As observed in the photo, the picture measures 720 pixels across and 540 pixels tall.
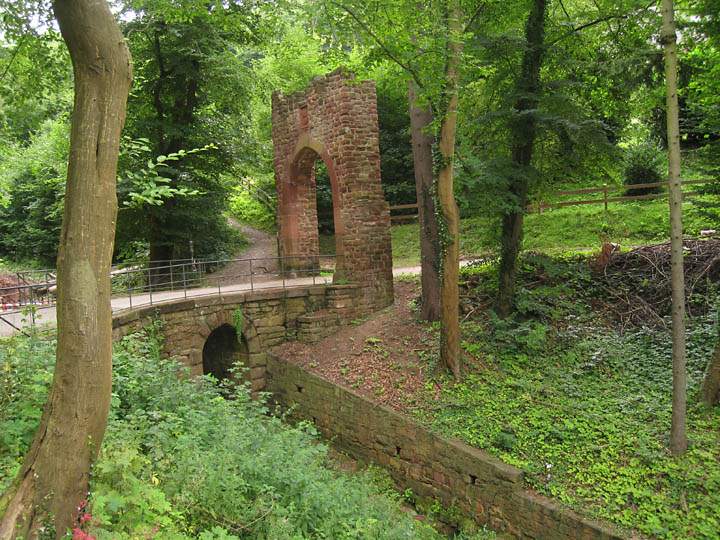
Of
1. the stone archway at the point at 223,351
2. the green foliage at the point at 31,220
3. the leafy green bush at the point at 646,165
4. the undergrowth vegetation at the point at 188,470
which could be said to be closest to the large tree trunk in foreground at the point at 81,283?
the undergrowth vegetation at the point at 188,470

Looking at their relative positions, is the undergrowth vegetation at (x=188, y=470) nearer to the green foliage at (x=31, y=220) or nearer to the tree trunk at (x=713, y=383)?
the tree trunk at (x=713, y=383)

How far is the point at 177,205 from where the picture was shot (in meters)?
15.9

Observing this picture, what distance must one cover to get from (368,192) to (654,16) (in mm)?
6658

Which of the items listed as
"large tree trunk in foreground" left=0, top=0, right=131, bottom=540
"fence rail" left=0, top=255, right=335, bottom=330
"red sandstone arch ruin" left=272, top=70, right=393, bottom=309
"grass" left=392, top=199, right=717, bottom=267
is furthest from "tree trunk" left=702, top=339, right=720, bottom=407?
"fence rail" left=0, top=255, right=335, bottom=330

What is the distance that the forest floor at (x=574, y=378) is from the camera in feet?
21.6

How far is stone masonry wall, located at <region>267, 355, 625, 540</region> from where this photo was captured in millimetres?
6750

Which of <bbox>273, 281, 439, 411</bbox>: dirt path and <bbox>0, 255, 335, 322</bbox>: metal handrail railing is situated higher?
<bbox>0, 255, 335, 322</bbox>: metal handrail railing

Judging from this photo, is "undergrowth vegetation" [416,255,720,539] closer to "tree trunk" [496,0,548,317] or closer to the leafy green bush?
"tree trunk" [496,0,548,317]

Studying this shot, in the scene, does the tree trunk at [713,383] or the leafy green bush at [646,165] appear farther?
the leafy green bush at [646,165]

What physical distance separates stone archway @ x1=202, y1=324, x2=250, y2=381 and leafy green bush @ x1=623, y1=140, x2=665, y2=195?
1391 cm

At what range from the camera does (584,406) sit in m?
8.23

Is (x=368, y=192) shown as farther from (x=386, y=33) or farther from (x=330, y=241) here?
(x=330, y=241)

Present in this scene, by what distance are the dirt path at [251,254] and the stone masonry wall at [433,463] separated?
7996mm

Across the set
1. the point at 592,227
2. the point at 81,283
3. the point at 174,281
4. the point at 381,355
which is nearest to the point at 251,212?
the point at 174,281
